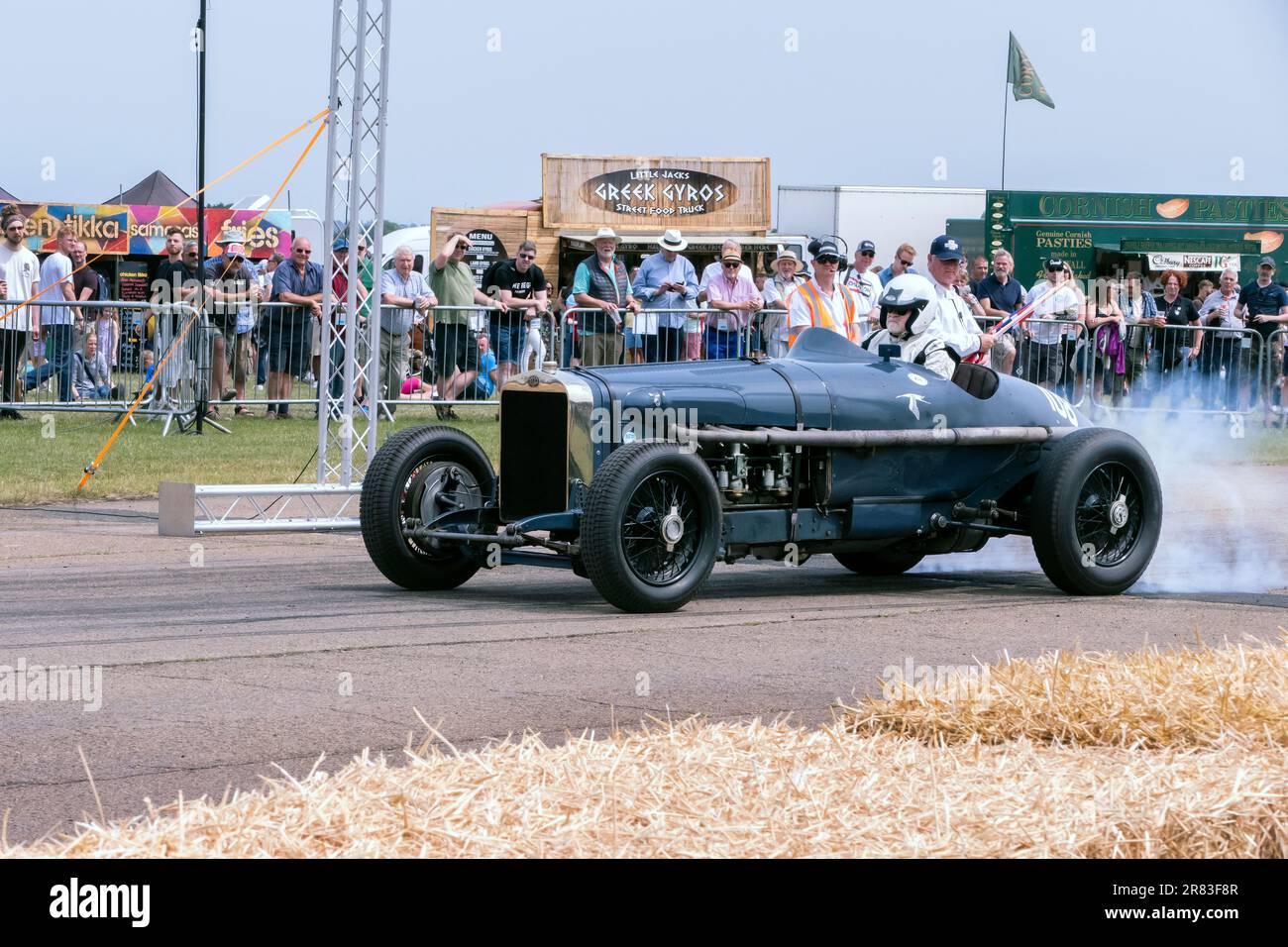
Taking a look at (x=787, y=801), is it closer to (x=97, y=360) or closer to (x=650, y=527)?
(x=650, y=527)

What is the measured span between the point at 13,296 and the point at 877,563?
10.6m

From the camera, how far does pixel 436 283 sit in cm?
1872

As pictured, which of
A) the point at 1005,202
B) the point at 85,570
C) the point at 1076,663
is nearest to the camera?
the point at 1076,663

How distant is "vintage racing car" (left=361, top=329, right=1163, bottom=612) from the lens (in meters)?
8.34

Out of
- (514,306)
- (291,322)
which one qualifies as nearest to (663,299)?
(514,306)

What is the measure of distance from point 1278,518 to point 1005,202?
21.1 m

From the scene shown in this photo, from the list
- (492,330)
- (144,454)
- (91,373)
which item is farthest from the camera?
(492,330)

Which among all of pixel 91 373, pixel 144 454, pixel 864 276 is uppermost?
pixel 864 276

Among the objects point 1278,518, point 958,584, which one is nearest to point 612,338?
point 1278,518

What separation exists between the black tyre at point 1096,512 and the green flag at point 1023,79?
26.1 metres

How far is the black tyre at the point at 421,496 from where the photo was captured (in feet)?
28.8

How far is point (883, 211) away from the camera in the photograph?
35.3 meters

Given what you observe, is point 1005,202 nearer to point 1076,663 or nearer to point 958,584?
point 958,584

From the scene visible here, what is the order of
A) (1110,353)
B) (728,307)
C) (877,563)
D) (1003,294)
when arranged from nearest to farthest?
(877,563) < (728,307) < (1003,294) < (1110,353)
